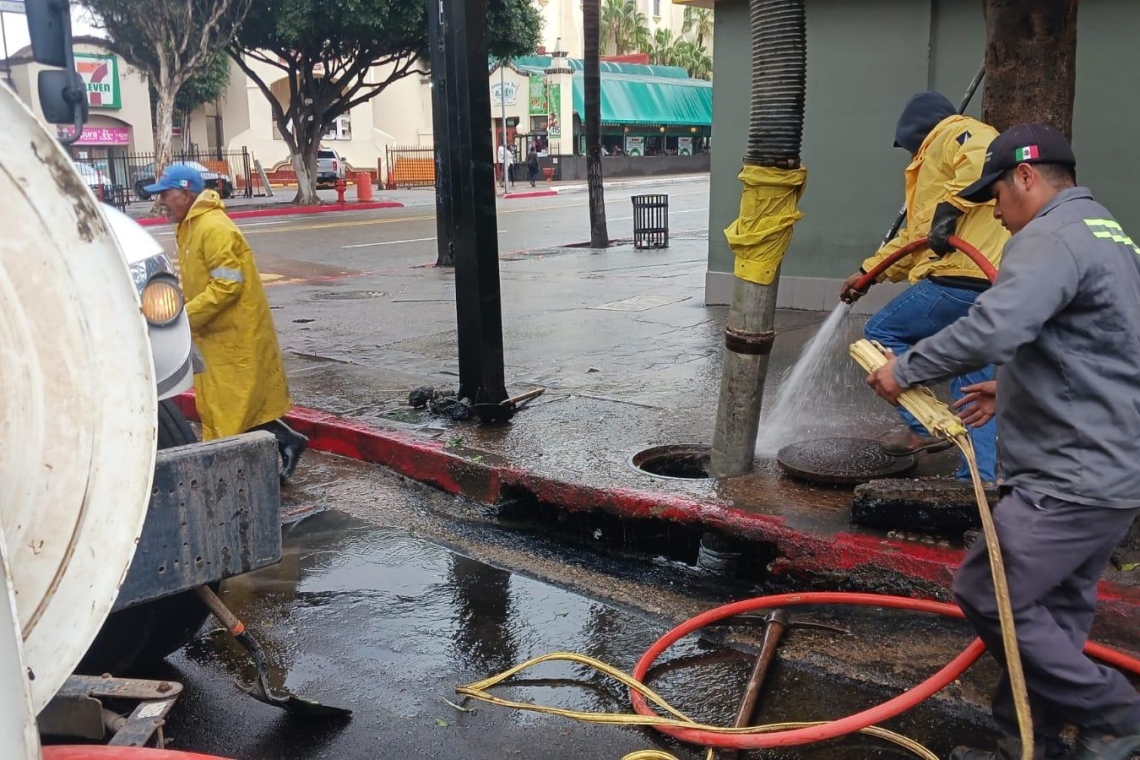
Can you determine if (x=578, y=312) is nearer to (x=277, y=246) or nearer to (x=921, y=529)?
(x=921, y=529)

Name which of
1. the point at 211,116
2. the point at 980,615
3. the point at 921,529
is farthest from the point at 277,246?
the point at 211,116

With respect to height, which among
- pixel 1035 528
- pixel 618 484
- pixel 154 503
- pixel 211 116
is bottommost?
pixel 618 484

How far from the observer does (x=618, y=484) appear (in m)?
5.22

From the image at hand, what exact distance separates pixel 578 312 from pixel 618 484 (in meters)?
5.96

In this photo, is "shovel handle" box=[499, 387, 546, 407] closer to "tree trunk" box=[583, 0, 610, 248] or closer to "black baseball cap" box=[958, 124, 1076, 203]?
"black baseball cap" box=[958, 124, 1076, 203]

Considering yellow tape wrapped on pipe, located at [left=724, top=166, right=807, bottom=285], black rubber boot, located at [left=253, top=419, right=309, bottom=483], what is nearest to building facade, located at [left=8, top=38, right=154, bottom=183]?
black rubber boot, located at [left=253, top=419, right=309, bottom=483]

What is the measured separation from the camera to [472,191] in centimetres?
629

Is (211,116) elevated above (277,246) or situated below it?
above

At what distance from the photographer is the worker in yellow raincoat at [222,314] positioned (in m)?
5.39

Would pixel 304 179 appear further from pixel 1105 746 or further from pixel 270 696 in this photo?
pixel 1105 746

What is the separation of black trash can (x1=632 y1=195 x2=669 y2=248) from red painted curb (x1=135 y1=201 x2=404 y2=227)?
13.8 meters

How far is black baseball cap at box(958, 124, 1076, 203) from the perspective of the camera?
8.97 ft

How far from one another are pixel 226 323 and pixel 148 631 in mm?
2389

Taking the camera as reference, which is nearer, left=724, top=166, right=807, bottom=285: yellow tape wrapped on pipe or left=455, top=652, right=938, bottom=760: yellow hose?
left=455, top=652, right=938, bottom=760: yellow hose
